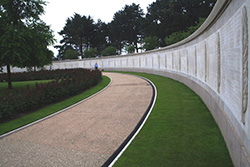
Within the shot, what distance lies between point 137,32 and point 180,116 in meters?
72.1

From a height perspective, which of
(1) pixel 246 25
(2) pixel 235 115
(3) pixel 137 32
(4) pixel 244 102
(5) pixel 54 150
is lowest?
(5) pixel 54 150

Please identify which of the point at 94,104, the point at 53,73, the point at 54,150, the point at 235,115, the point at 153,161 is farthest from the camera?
the point at 53,73

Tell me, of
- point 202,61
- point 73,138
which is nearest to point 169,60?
point 202,61

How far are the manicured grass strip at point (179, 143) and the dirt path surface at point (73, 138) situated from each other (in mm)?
703

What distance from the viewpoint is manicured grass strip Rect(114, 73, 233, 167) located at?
5.27m

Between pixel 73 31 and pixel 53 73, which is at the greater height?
pixel 73 31

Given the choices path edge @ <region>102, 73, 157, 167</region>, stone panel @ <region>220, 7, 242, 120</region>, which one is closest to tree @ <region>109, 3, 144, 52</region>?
path edge @ <region>102, 73, 157, 167</region>

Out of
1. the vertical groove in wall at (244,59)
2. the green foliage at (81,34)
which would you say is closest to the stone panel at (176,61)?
the vertical groove in wall at (244,59)

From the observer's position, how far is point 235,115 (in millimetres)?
4871

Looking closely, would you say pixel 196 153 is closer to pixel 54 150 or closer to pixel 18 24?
pixel 54 150

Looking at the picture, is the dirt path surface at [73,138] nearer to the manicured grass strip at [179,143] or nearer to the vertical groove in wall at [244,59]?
the manicured grass strip at [179,143]

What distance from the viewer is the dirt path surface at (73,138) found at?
6.02 metres

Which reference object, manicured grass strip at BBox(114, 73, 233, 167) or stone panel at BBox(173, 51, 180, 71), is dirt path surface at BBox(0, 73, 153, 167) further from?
stone panel at BBox(173, 51, 180, 71)

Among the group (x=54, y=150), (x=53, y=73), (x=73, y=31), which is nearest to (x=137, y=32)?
(x=73, y=31)
